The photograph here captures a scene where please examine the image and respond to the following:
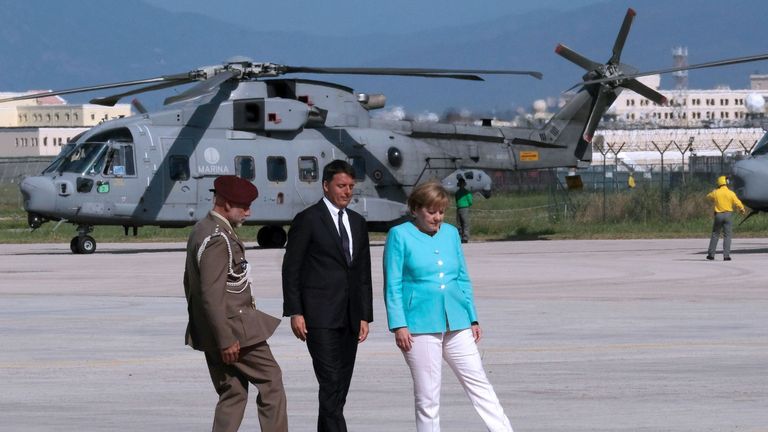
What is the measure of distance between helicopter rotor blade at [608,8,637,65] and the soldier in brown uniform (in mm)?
26417

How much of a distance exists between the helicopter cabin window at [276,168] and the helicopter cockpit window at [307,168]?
41 centimetres

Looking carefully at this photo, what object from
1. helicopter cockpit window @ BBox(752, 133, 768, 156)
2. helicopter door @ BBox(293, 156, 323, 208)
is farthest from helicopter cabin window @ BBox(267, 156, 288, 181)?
helicopter cockpit window @ BBox(752, 133, 768, 156)

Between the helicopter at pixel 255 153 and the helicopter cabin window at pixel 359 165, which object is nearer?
the helicopter at pixel 255 153

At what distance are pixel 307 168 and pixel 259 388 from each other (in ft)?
80.2

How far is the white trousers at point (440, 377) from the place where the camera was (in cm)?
912

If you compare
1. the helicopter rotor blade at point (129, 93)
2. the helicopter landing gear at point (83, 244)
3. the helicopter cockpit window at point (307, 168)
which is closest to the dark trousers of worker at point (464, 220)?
the helicopter cockpit window at point (307, 168)

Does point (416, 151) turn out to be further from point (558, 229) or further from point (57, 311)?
point (57, 311)

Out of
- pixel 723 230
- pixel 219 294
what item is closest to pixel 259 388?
pixel 219 294

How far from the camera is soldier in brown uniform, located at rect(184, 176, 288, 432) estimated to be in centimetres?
902

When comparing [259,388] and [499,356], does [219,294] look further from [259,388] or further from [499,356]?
[499,356]

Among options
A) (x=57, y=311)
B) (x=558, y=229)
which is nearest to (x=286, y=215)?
(x=558, y=229)

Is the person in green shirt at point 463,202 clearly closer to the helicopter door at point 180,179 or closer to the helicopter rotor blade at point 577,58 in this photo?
the helicopter rotor blade at point 577,58

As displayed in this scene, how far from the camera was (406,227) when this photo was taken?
937cm

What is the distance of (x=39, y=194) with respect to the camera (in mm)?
31203
